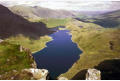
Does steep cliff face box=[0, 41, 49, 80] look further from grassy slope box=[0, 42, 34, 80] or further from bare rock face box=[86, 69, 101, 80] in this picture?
bare rock face box=[86, 69, 101, 80]

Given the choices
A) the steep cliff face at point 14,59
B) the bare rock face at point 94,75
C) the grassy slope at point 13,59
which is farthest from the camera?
the grassy slope at point 13,59

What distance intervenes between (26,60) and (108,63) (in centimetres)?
11673

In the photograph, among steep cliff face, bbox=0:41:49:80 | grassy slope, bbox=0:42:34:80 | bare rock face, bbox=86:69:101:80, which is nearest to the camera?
bare rock face, bbox=86:69:101:80

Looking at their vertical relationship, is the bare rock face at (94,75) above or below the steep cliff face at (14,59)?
above

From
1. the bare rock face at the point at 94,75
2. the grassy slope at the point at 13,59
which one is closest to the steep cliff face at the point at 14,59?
the grassy slope at the point at 13,59

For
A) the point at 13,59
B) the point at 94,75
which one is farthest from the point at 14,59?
the point at 94,75

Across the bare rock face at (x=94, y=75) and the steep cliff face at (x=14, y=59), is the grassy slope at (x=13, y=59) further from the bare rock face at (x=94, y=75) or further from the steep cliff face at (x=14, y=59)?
the bare rock face at (x=94, y=75)

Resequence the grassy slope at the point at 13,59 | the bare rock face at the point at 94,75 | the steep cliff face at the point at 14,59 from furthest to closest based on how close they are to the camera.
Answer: the grassy slope at the point at 13,59 → the steep cliff face at the point at 14,59 → the bare rock face at the point at 94,75

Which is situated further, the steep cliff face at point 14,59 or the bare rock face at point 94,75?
the steep cliff face at point 14,59

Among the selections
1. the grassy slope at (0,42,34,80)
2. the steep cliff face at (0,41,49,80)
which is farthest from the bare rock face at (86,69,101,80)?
the grassy slope at (0,42,34,80)

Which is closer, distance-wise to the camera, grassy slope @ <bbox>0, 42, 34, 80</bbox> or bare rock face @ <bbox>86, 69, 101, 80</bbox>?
bare rock face @ <bbox>86, 69, 101, 80</bbox>

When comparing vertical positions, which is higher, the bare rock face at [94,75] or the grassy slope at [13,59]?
the bare rock face at [94,75]

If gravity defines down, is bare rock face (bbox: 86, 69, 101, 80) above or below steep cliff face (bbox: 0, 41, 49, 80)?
above

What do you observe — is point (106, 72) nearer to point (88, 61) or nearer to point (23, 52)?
point (88, 61)
